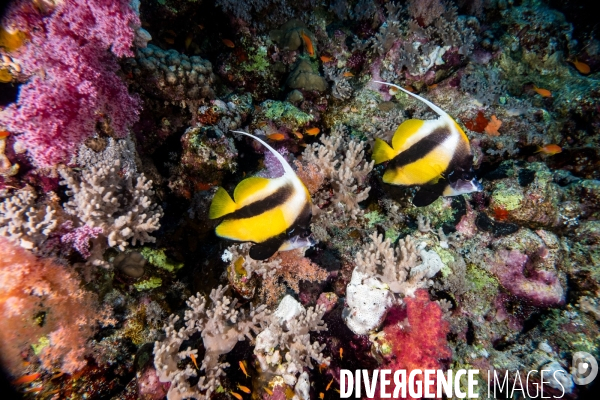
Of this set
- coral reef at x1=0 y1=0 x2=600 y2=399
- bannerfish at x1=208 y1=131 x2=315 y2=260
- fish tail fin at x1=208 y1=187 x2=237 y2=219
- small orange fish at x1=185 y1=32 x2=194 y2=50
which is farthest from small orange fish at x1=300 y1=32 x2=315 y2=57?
fish tail fin at x1=208 y1=187 x2=237 y2=219

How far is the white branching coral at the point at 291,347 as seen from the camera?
9.23 feet

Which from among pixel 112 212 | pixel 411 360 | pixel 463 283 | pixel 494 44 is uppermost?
pixel 112 212

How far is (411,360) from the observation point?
2.73 m

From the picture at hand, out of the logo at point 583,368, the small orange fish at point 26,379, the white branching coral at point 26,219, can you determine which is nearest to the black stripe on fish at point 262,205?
the white branching coral at point 26,219

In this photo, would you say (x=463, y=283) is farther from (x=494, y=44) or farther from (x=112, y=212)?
(x=494, y=44)

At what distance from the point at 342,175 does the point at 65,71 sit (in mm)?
2906

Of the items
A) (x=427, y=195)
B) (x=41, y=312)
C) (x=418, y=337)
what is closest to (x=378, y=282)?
(x=418, y=337)

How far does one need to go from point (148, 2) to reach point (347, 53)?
3.88 meters

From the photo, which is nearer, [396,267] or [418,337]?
Result: [418,337]

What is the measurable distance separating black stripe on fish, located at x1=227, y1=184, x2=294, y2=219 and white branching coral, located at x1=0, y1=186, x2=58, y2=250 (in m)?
1.64

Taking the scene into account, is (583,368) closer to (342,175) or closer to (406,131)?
(406,131)

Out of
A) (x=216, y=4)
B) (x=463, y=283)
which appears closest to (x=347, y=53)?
(x=216, y=4)

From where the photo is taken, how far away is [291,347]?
9.37 ft

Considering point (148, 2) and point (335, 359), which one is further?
point (148, 2)
